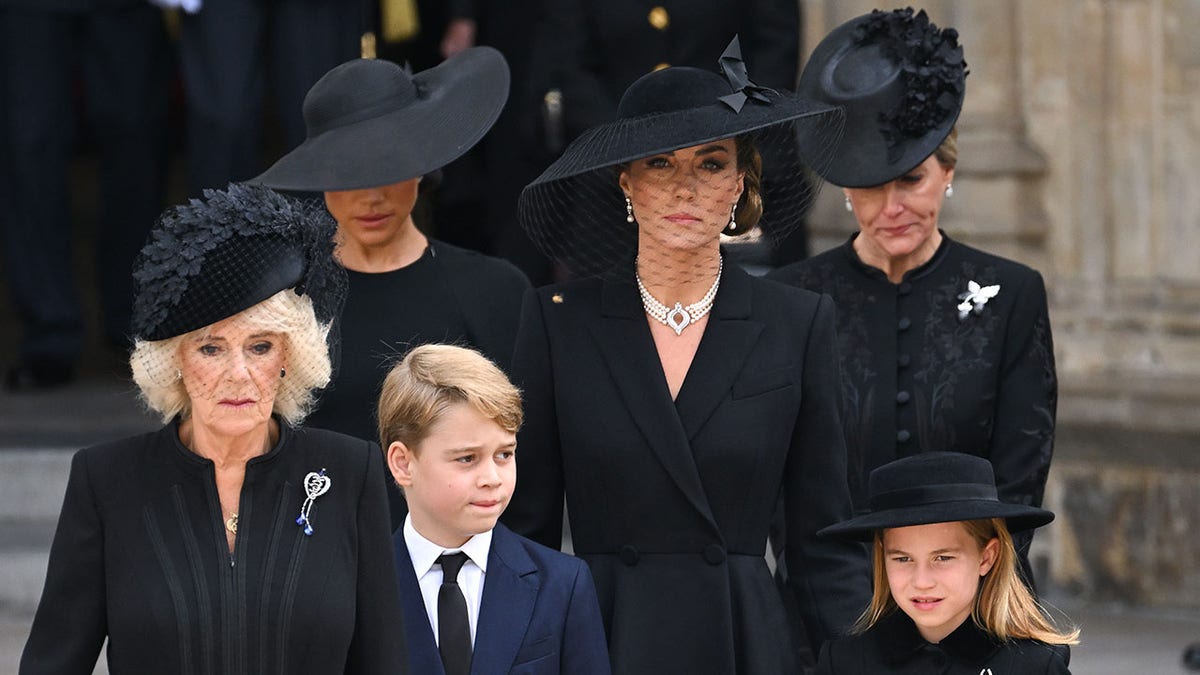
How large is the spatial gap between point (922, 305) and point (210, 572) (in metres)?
1.89

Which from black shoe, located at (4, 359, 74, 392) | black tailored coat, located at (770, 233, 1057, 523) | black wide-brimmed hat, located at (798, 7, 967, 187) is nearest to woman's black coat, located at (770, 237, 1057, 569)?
black tailored coat, located at (770, 233, 1057, 523)

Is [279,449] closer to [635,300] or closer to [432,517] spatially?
[432,517]

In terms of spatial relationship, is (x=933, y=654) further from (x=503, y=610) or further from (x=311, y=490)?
(x=311, y=490)

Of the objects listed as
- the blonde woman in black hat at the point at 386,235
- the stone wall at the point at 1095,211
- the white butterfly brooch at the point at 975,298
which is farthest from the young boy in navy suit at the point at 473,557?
the stone wall at the point at 1095,211

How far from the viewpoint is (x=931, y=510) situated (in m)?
3.82

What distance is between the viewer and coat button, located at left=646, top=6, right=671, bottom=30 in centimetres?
706

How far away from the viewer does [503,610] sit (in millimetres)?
3777

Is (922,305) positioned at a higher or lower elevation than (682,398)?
higher

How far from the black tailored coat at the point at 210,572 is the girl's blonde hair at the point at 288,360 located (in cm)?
5

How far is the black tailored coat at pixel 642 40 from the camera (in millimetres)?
7070

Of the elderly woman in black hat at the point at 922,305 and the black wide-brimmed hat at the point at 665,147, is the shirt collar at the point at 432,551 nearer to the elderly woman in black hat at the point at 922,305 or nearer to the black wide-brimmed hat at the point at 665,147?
the black wide-brimmed hat at the point at 665,147

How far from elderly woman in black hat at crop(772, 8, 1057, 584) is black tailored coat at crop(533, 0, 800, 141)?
7.18ft

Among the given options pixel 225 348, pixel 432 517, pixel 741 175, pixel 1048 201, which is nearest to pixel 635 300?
pixel 741 175

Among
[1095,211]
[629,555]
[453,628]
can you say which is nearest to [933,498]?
[629,555]
